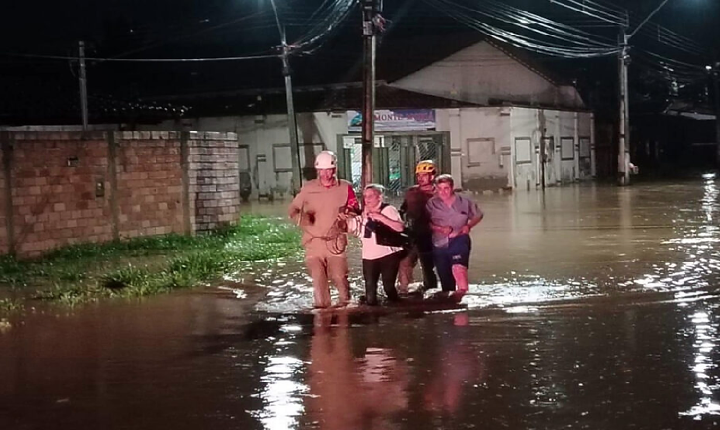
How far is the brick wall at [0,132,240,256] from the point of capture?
48.5 ft

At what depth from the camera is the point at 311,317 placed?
1009 cm

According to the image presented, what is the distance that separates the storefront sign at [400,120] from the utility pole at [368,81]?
50.7 ft

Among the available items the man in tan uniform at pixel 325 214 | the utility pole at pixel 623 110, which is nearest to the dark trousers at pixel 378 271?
the man in tan uniform at pixel 325 214

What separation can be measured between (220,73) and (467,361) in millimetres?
36767

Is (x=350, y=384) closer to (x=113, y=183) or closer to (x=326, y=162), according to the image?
(x=326, y=162)

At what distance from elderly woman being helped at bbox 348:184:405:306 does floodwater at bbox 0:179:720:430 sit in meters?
0.50

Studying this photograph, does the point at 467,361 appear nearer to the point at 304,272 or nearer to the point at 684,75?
the point at 304,272

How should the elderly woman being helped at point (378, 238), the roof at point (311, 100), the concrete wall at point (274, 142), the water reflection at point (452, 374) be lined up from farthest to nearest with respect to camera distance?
the concrete wall at point (274, 142), the roof at point (311, 100), the elderly woman being helped at point (378, 238), the water reflection at point (452, 374)

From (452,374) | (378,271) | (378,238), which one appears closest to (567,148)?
(378,271)

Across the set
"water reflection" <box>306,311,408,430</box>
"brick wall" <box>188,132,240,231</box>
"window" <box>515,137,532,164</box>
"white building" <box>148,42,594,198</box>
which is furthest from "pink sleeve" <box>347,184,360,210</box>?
"window" <box>515,137,532,164</box>

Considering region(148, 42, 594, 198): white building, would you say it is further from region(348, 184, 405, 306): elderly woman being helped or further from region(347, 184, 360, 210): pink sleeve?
region(347, 184, 360, 210): pink sleeve

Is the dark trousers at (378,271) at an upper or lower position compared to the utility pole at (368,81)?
lower

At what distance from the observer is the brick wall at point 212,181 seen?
17.9 m

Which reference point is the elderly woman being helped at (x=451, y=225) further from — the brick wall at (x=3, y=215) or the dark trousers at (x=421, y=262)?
the brick wall at (x=3, y=215)
